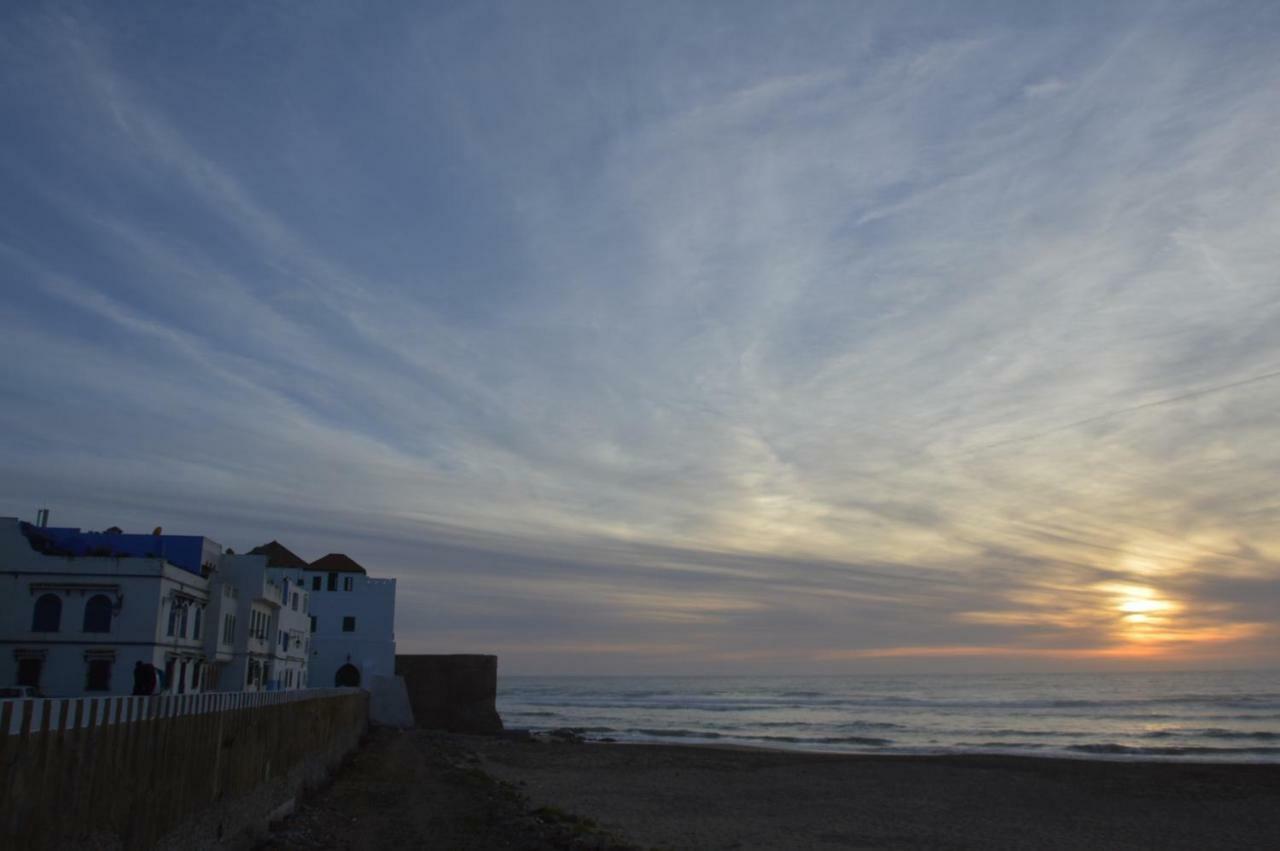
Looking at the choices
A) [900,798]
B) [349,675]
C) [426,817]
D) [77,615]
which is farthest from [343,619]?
[426,817]

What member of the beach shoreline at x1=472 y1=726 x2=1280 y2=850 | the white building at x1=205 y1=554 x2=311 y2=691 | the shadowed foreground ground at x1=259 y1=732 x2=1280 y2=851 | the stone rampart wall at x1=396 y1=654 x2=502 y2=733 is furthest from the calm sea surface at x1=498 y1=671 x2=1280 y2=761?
the white building at x1=205 y1=554 x2=311 y2=691

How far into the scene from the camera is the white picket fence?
692cm

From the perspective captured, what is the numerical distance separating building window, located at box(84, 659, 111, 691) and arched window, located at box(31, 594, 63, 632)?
6.16ft

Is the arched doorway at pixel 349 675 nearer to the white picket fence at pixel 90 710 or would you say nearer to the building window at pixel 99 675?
the building window at pixel 99 675

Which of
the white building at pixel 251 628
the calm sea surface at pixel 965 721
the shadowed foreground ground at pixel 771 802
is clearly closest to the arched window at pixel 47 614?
the white building at pixel 251 628

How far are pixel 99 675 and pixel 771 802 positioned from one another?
73.6 ft

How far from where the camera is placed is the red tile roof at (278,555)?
60.5 meters

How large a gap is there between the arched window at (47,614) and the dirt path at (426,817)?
12.6m

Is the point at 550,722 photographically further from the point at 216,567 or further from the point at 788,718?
the point at 216,567

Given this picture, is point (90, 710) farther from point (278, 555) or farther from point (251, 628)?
point (278, 555)

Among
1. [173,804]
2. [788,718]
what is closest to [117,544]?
[173,804]

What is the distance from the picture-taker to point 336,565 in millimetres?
61531

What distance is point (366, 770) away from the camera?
91.7 feet

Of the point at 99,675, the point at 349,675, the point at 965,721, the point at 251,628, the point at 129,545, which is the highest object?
the point at 129,545
